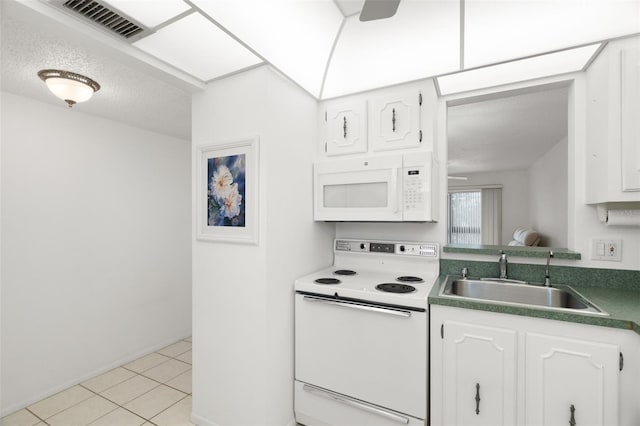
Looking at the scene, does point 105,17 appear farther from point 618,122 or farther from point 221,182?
point 618,122

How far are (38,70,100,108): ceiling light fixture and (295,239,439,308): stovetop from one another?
181 cm

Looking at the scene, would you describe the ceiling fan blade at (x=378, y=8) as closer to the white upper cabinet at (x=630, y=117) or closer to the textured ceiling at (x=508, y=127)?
the white upper cabinet at (x=630, y=117)

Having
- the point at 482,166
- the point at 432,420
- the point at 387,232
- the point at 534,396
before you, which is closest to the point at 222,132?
the point at 387,232

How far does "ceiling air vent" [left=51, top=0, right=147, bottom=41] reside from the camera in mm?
1256

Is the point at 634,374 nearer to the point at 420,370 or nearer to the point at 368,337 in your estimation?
the point at 420,370

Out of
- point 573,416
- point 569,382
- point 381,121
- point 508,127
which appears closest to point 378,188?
point 381,121

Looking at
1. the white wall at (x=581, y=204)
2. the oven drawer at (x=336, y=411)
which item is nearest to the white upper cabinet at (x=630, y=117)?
the white wall at (x=581, y=204)

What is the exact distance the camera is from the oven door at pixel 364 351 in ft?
5.34

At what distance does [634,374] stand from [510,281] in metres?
0.72

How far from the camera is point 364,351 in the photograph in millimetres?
1758

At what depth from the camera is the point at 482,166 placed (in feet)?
19.5

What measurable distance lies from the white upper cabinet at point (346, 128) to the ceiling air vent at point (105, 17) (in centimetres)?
127

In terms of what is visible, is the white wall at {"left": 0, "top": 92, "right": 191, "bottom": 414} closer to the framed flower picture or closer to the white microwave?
the framed flower picture

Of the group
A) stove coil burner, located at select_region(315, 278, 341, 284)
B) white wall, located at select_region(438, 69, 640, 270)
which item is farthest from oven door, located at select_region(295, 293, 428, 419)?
white wall, located at select_region(438, 69, 640, 270)
